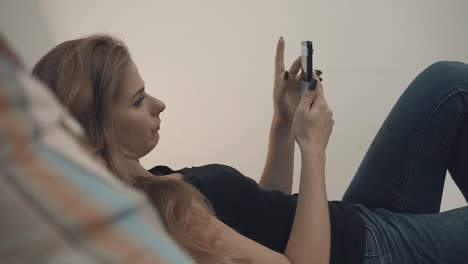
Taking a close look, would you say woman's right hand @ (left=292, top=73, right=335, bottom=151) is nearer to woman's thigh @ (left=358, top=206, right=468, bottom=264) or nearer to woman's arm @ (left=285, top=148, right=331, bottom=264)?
woman's arm @ (left=285, top=148, right=331, bottom=264)

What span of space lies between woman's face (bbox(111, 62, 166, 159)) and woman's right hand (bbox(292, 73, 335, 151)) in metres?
0.22

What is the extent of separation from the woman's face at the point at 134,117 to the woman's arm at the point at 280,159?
30 cm

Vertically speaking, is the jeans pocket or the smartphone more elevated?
the smartphone

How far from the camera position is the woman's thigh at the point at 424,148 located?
0.92 metres

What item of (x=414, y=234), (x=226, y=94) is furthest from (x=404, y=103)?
(x=226, y=94)

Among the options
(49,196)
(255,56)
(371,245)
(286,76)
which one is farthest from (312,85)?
(49,196)

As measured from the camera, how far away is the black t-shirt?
2.72 ft

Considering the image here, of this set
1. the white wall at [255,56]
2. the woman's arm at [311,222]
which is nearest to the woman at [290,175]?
the woman's arm at [311,222]

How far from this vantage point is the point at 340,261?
809 millimetres

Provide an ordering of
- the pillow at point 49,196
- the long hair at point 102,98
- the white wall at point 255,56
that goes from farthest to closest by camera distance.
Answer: the white wall at point 255,56 < the long hair at point 102,98 < the pillow at point 49,196

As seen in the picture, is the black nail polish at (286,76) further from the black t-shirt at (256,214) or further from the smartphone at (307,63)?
the black t-shirt at (256,214)

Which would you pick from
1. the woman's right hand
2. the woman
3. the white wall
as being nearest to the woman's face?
the woman

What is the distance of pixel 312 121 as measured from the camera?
803mm

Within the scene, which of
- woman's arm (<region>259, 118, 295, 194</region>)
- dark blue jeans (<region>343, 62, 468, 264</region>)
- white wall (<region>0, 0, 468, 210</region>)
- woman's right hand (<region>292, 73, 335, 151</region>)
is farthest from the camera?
white wall (<region>0, 0, 468, 210</region>)
